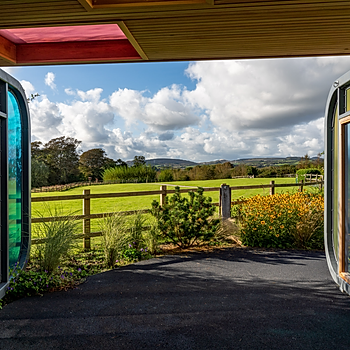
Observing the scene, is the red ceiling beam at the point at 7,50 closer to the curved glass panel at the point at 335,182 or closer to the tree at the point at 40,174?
the curved glass panel at the point at 335,182

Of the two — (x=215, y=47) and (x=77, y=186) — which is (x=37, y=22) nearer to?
(x=215, y=47)

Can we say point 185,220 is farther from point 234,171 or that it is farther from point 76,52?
point 234,171

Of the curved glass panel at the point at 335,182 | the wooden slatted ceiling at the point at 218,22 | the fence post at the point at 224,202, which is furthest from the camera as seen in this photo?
the fence post at the point at 224,202

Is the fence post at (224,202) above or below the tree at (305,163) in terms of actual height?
below

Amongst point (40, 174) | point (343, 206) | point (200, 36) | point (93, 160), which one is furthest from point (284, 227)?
point (93, 160)

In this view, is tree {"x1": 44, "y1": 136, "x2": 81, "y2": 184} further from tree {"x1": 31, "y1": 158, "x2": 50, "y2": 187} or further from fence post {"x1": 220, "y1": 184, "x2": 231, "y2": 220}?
fence post {"x1": 220, "y1": 184, "x2": 231, "y2": 220}

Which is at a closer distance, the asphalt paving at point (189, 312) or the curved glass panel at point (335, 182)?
the asphalt paving at point (189, 312)

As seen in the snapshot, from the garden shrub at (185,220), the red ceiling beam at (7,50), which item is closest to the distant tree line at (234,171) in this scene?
the garden shrub at (185,220)

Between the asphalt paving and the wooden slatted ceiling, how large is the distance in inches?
123

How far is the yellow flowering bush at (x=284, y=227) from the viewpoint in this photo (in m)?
6.17

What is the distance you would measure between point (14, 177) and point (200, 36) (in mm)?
3220

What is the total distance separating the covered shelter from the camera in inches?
117

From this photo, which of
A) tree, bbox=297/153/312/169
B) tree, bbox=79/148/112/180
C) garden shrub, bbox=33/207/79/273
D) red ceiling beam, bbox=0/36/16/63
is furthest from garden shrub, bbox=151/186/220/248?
tree, bbox=297/153/312/169

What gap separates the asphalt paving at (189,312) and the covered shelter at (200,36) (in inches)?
29.9
